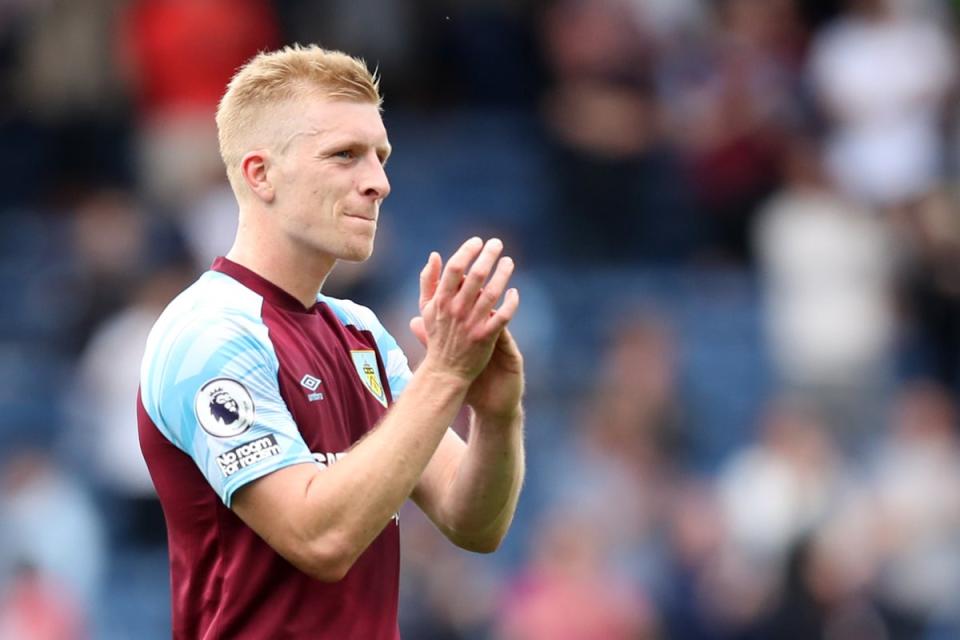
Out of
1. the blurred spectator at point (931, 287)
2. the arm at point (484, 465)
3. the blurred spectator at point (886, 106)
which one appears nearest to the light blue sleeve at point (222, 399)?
the arm at point (484, 465)

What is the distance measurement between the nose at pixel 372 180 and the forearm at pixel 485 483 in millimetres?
613

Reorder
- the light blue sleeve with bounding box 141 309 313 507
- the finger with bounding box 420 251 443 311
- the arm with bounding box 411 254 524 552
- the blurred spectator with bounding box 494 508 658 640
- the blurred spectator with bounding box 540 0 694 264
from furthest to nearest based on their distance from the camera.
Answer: the blurred spectator with bounding box 540 0 694 264 → the blurred spectator with bounding box 494 508 658 640 → the arm with bounding box 411 254 524 552 → the finger with bounding box 420 251 443 311 → the light blue sleeve with bounding box 141 309 313 507

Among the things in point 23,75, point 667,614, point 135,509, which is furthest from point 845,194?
point 23,75

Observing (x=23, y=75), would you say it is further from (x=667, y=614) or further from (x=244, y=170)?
(x=244, y=170)

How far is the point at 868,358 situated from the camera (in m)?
12.5

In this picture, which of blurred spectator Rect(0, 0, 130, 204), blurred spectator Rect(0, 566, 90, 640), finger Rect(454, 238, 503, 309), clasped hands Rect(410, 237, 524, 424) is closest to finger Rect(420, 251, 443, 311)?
clasped hands Rect(410, 237, 524, 424)

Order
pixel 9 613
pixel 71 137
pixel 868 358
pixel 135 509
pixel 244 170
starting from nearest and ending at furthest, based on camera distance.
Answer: pixel 244 170 < pixel 9 613 < pixel 135 509 < pixel 868 358 < pixel 71 137

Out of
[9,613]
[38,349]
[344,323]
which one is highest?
[344,323]

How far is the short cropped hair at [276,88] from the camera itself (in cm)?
450

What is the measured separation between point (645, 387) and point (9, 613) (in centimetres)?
408

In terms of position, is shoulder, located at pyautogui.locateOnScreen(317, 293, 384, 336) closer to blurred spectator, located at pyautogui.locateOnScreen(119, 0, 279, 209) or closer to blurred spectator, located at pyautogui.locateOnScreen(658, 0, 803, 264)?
blurred spectator, located at pyautogui.locateOnScreen(119, 0, 279, 209)

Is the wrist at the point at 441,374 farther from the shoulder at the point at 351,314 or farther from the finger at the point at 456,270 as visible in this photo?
the shoulder at the point at 351,314

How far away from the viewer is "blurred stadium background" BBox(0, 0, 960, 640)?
35.7 ft

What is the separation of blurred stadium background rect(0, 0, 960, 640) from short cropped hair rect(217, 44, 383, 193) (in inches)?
242
